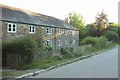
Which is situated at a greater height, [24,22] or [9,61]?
[24,22]

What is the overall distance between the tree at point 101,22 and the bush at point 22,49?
5677 centimetres

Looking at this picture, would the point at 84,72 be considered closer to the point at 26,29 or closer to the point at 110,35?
the point at 26,29

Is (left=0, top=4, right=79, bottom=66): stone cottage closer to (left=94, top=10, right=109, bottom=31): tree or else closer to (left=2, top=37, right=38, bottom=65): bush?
(left=2, top=37, right=38, bottom=65): bush

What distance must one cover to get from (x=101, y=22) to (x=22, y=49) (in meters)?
58.5

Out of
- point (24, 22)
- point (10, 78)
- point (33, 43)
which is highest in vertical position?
point (24, 22)

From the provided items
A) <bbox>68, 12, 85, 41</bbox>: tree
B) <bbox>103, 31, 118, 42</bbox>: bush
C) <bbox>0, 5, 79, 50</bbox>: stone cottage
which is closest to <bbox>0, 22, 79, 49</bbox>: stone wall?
<bbox>0, 5, 79, 50</bbox>: stone cottage

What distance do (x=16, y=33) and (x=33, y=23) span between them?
15.7 feet

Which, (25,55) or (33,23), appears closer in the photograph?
(25,55)

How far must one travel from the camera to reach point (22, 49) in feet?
70.6

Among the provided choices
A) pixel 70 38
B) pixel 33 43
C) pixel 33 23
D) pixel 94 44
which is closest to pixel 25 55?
pixel 33 43

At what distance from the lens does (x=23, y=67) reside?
20.6m

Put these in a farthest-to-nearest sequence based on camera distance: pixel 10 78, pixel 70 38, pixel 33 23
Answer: pixel 70 38 → pixel 33 23 → pixel 10 78

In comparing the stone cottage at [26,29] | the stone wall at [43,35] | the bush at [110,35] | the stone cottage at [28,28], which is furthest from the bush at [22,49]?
the bush at [110,35]

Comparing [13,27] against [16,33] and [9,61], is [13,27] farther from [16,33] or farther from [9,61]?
[9,61]
